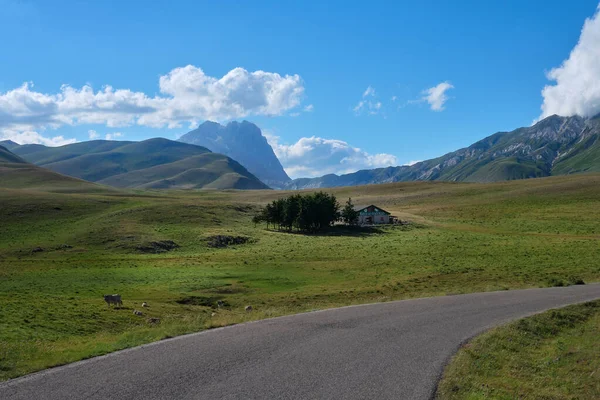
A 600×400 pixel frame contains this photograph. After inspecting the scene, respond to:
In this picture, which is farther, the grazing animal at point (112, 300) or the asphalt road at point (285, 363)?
the grazing animal at point (112, 300)

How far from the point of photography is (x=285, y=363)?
46.4ft

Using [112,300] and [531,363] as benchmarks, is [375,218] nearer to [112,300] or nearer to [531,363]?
[112,300]

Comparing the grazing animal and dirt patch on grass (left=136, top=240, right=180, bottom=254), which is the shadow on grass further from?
the grazing animal

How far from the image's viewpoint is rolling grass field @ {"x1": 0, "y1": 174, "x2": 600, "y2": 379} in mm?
22188

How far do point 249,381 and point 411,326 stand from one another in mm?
9422

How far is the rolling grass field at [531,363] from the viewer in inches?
497

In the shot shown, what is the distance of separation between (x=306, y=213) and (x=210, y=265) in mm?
48225

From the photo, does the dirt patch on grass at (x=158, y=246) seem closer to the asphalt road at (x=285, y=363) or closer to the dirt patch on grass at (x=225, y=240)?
the dirt patch on grass at (x=225, y=240)

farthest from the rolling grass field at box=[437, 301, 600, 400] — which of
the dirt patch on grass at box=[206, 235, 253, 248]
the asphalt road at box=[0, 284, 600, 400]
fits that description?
the dirt patch on grass at box=[206, 235, 253, 248]

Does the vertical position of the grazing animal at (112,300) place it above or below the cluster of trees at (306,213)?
below

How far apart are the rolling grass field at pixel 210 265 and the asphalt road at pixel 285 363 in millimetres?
1919

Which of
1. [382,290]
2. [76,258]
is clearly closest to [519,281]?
[382,290]

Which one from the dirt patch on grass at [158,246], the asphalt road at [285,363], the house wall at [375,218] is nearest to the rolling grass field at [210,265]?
the dirt patch on grass at [158,246]

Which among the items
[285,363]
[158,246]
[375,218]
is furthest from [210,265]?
[375,218]
